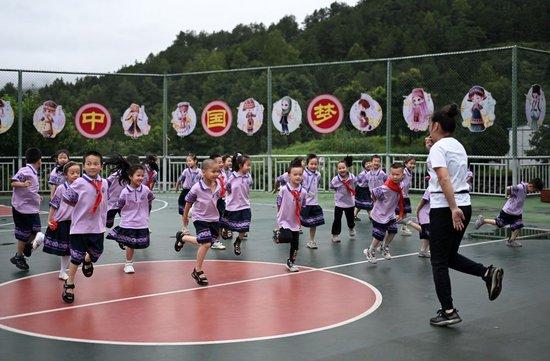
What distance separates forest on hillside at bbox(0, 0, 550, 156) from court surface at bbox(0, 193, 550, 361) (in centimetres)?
1201

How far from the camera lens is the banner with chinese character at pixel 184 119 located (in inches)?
933

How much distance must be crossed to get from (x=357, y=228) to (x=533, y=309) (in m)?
7.58

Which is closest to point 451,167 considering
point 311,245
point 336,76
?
point 311,245

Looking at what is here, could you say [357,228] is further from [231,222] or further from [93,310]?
[93,310]

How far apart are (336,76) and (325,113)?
23.1 metres

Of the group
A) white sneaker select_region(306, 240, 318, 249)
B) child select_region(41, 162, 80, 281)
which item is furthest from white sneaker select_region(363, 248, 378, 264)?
child select_region(41, 162, 80, 281)

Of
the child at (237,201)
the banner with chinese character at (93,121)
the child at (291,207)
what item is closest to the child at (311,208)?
the child at (237,201)

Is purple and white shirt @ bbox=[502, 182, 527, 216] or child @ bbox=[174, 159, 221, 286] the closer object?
child @ bbox=[174, 159, 221, 286]

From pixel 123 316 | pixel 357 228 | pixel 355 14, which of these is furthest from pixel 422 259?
pixel 355 14

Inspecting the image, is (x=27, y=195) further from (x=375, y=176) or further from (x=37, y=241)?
(x=375, y=176)

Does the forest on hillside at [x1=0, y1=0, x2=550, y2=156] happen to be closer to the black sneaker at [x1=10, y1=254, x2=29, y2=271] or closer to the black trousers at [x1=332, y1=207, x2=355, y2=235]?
the black trousers at [x1=332, y1=207, x2=355, y2=235]

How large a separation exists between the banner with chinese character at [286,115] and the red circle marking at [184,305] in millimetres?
11897

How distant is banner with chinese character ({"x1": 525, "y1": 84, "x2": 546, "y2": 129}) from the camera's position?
61.1 feet

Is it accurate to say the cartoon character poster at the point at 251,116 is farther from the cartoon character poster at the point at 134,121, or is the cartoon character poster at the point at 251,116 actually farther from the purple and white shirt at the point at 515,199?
the purple and white shirt at the point at 515,199
